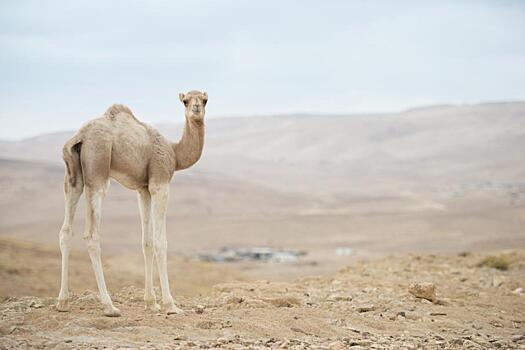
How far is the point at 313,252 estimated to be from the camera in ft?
131

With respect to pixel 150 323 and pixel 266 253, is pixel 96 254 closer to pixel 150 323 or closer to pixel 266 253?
pixel 150 323

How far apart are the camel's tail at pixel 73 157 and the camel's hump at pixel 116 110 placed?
0.68 metres

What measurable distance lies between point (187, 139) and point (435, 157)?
11338cm

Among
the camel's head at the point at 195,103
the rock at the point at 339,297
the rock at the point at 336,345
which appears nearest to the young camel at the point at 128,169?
the camel's head at the point at 195,103

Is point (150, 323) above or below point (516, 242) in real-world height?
above

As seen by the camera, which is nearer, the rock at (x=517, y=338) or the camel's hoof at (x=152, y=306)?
the rock at (x=517, y=338)

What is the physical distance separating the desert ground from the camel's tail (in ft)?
5.90

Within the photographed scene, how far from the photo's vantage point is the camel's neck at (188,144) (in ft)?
34.7

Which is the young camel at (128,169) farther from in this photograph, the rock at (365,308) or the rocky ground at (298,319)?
the rock at (365,308)

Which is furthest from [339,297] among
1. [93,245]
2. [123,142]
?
[123,142]

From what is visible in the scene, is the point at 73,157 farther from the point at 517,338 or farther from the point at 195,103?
the point at 517,338

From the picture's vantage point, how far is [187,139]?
34.9 feet

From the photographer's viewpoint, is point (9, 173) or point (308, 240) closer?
point (308, 240)

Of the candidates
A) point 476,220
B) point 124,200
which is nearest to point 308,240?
point 476,220
